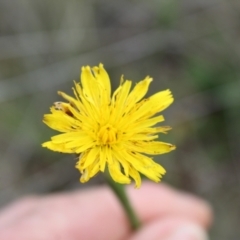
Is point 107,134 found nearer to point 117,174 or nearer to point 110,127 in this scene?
point 110,127

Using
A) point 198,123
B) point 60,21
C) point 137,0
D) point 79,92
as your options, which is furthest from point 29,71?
Answer: point 79,92

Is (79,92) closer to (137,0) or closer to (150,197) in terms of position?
(150,197)

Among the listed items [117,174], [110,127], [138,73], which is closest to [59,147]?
[117,174]

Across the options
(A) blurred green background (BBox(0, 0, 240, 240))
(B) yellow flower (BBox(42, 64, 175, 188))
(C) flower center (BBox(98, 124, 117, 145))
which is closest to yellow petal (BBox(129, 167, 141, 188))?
(B) yellow flower (BBox(42, 64, 175, 188))

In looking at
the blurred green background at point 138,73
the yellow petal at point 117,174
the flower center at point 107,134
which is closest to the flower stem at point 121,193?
the flower center at point 107,134

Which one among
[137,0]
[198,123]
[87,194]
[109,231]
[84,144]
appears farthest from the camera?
[137,0]

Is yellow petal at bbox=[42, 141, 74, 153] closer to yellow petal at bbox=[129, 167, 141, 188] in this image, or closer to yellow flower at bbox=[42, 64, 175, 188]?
yellow flower at bbox=[42, 64, 175, 188]
